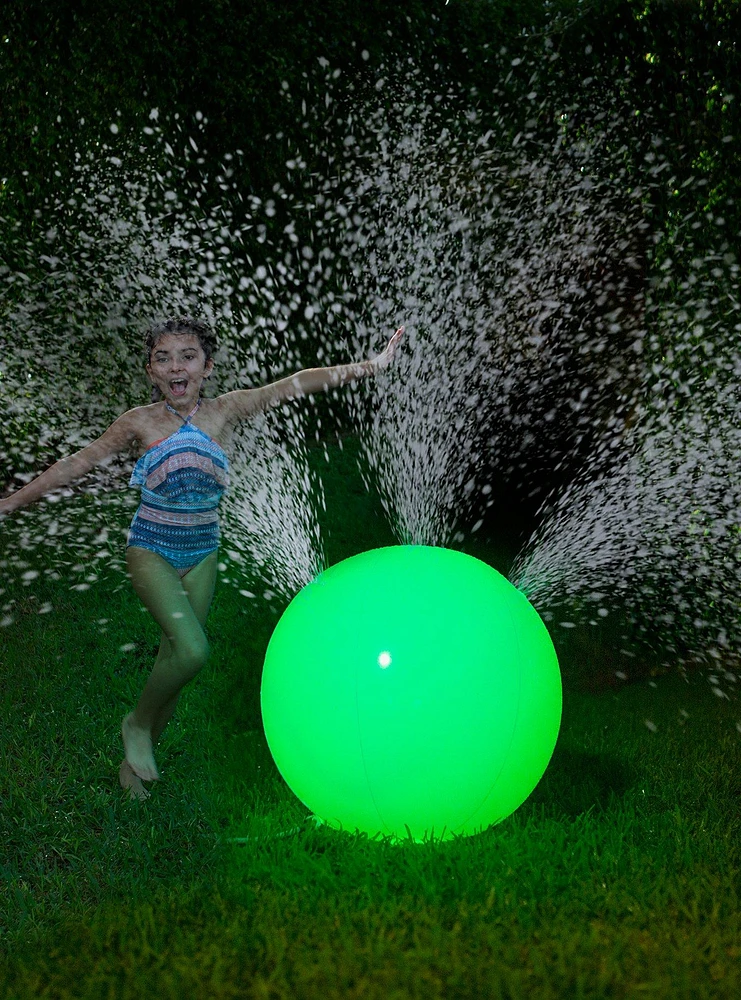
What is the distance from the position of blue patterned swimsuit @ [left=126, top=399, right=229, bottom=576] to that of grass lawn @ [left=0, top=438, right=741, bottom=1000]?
0.92 meters

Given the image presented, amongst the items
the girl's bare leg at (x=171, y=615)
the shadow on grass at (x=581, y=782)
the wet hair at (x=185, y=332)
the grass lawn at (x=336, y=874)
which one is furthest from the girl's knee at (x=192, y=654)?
the shadow on grass at (x=581, y=782)

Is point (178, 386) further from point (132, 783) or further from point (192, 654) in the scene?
point (132, 783)

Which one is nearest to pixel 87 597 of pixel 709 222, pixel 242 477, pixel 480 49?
pixel 242 477

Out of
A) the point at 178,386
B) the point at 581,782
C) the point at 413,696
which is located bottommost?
the point at 581,782

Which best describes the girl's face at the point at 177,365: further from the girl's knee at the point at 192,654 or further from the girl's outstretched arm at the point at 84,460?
the girl's knee at the point at 192,654

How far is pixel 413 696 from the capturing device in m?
2.90

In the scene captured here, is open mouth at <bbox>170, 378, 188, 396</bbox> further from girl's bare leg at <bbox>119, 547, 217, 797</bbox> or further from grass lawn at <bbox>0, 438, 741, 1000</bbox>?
grass lawn at <bbox>0, 438, 741, 1000</bbox>

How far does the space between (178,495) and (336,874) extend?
50.8 inches

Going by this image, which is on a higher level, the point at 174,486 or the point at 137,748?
the point at 174,486

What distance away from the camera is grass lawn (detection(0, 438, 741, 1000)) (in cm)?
256

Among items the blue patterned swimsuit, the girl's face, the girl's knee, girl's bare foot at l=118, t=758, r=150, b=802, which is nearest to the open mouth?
the girl's face

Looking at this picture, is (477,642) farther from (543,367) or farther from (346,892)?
(543,367)

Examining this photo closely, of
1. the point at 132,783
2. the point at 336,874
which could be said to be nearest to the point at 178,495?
the point at 132,783

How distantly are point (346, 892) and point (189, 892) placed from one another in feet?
1.50
